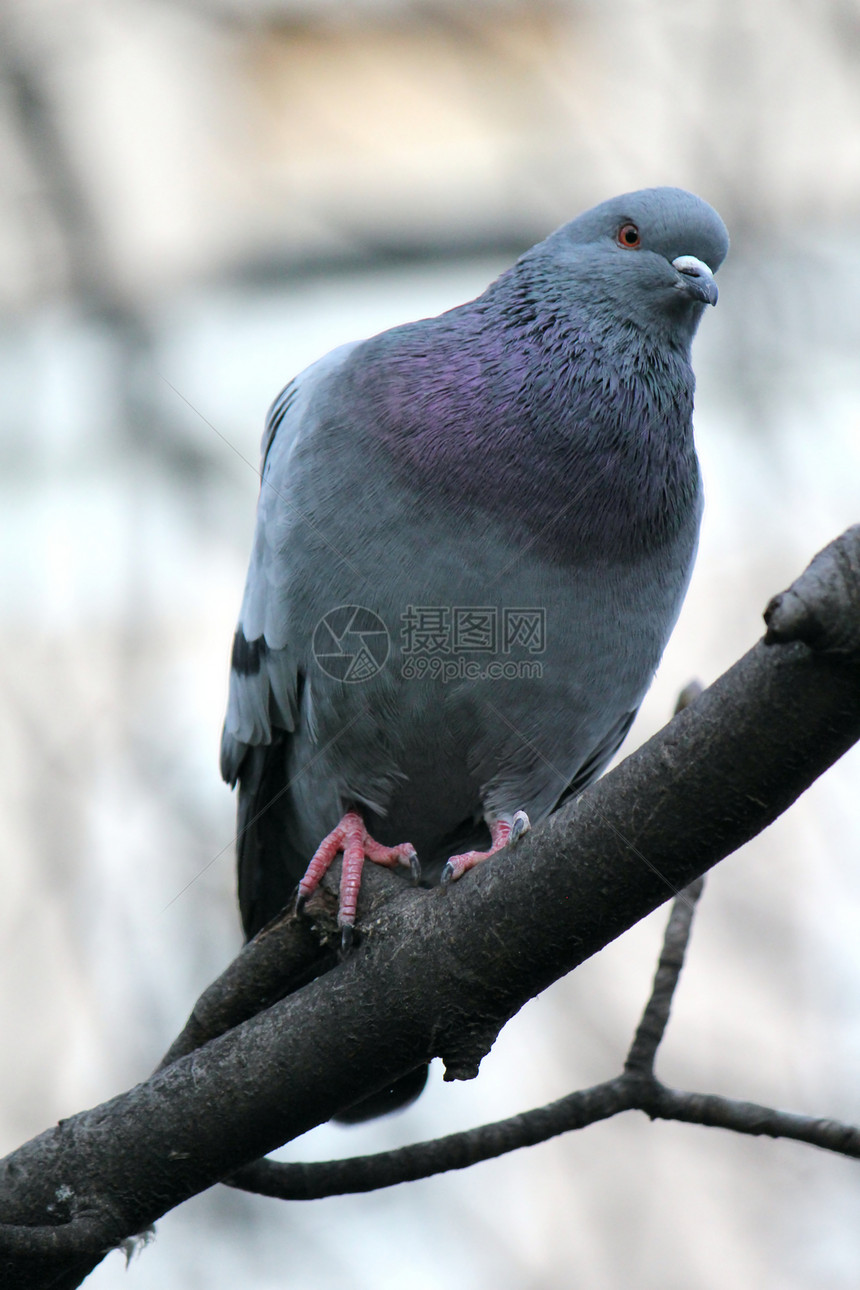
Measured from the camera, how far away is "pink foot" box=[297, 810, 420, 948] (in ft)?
10.3

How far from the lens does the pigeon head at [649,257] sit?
13.6 feet

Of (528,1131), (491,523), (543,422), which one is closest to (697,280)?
(543,422)

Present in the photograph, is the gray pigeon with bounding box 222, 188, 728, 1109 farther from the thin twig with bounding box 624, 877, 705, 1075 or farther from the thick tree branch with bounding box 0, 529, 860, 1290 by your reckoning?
the thick tree branch with bounding box 0, 529, 860, 1290

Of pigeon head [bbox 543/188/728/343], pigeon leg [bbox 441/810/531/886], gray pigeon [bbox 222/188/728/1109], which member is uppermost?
pigeon head [bbox 543/188/728/343]

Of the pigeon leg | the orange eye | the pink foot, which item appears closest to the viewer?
the pigeon leg

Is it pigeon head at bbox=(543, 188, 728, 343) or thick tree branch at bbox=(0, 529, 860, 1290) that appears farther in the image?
pigeon head at bbox=(543, 188, 728, 343)

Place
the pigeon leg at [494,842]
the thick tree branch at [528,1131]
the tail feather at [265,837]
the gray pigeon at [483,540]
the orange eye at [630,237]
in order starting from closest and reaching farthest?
1. the pigeon leg at [494,842]
2. the thick tree branch at [528,1131]
3. the gray pigeon at [483,540]
4. the orange eye at [630,237]
5. the tail feather at [265,837]

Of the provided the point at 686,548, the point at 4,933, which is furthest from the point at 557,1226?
the point at 686,548

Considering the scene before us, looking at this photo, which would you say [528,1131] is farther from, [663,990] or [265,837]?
[265,837]

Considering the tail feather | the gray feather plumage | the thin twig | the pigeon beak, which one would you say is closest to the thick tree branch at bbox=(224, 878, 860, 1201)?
the thin twig

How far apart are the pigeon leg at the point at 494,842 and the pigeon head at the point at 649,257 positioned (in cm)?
163

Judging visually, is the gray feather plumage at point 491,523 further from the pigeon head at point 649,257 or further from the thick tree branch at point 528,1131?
the thick tree branch at point 528,1131

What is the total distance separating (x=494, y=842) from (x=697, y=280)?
6.19ft

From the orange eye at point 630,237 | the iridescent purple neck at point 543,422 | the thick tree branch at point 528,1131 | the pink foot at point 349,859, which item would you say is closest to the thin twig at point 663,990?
the thick tree branch at point 528,1131
